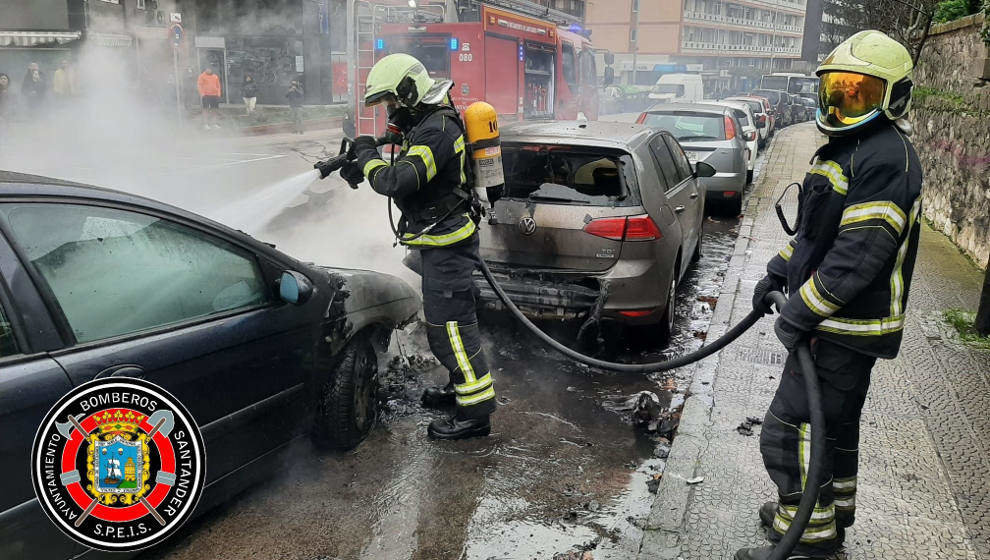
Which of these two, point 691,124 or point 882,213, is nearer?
point 882,213

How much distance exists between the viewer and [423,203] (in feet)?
13.5

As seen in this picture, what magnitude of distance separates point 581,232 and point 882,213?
257cm

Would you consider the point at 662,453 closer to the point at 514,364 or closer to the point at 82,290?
the point at 514,364

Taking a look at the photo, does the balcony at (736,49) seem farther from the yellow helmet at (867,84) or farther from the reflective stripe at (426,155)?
the yellow helmet at (867,84)

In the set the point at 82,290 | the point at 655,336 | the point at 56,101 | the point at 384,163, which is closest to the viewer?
the point at 82,290

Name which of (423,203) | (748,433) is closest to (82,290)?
(423,203)

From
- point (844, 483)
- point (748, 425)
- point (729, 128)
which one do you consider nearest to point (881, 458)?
point (748, 425)

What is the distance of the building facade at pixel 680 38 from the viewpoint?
245 feet

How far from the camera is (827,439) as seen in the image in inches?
116

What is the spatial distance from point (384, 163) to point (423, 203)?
11.8 inches

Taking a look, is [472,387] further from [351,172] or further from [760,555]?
[760,555]

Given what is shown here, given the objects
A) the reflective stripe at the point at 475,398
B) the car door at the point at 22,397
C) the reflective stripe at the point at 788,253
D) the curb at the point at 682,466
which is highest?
the reflective stripe at the point at 788,253

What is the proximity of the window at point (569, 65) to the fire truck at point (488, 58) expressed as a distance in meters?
0.47

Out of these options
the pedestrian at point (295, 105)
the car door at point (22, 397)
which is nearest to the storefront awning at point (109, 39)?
the pedestrian at point (295, 105)
